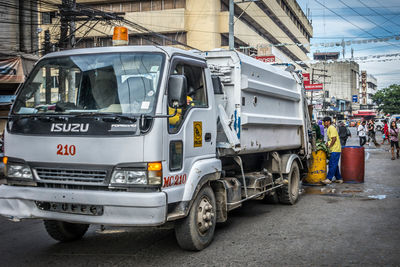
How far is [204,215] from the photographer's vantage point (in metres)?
5.17

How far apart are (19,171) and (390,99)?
3896 inches

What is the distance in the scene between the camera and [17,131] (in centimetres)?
468

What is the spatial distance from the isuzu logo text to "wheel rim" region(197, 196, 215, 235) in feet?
5.37

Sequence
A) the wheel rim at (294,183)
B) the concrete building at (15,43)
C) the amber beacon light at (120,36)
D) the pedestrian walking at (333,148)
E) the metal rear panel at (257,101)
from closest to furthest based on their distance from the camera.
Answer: the amber beacon light at (120,36)
the metal rear panel at (257,101)
the wheel rim at (294,183)
the pedestrian walking at (333,148)
the concrete building at (15,43)

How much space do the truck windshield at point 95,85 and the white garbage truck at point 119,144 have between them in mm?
12

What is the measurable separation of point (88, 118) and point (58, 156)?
49cm

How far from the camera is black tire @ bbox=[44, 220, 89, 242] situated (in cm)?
542

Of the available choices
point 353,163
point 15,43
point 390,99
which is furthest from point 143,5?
point 390,99

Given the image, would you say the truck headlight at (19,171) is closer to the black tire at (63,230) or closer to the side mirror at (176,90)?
the black tire at (63,230)

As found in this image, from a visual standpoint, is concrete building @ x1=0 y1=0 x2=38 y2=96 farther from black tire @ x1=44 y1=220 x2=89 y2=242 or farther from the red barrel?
black tire @ x1=44 y1=220 x2=89 y2=242

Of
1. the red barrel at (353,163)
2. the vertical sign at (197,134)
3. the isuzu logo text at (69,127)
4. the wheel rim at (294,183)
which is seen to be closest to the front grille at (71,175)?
the isuzu logo text at (69,127)

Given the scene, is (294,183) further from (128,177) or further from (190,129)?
(128,177)

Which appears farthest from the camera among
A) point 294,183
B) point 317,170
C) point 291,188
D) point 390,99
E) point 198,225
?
point 390,99

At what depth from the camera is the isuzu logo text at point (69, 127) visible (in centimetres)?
442
